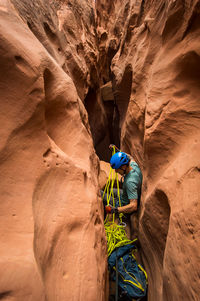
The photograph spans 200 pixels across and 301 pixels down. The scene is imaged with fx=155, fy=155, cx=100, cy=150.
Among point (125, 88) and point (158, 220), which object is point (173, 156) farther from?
point (125, 88)

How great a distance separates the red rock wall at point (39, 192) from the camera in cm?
100

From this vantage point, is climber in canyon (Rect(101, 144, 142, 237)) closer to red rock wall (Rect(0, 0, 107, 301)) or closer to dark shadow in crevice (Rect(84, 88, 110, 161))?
red rock wall (Rect(0, 0, 107, 301))

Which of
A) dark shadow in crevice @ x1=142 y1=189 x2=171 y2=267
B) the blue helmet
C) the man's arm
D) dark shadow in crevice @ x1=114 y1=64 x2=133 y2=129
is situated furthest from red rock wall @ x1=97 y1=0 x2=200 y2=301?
dark shadow in crevice @ x1=114 y1=64 x2=133 y2=129

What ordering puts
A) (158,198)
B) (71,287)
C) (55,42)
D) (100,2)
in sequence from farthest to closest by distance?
(100,2), (55,42), (158,198), (71,287)

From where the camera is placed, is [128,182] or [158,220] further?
[128,182]

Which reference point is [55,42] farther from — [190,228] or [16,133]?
[190,228]

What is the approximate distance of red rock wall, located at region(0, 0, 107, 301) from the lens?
1.00 metres

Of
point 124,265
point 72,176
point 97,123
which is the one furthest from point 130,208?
point 97,123

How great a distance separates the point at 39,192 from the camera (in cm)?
136

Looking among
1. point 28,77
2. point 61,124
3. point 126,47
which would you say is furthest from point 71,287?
point 126,47

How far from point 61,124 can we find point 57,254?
137 cm

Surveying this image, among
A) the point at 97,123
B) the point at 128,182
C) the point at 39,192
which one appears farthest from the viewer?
the point at 97,123

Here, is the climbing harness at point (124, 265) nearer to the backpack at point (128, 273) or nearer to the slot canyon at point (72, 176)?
the backpack at point (128, 273)

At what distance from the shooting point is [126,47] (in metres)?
4.34
